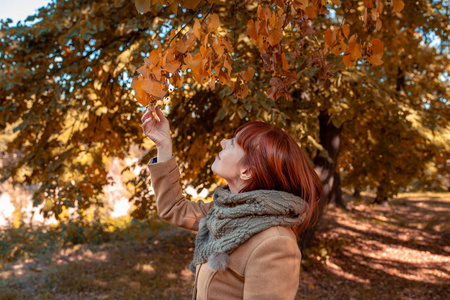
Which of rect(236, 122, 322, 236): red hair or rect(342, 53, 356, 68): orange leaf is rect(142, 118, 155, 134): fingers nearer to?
rect(236, 122, 322, 236): red hair

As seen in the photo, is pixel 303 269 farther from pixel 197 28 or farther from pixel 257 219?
pixel 197 28

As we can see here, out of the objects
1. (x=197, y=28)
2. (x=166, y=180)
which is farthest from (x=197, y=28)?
(x=166, y=180)

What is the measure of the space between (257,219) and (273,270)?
17cm

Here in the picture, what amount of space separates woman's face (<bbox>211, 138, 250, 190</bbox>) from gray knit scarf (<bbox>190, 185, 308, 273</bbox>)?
85 millimetres

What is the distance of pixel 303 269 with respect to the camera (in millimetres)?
6594

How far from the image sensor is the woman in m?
1.21

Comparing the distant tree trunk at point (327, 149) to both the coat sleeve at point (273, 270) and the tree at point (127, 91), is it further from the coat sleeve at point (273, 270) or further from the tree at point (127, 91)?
the coat sleeve at point (273, 270)

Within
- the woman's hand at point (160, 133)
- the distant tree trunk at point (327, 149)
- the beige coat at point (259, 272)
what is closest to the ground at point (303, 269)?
the distant tree trunk at point (327, 149)

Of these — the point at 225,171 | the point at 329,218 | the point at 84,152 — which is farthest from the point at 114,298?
the point at 329,218

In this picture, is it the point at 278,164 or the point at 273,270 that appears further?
the point at 278,164

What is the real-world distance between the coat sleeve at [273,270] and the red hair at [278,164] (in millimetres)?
190

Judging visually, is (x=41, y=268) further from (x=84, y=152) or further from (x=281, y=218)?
(x=281, y=218)

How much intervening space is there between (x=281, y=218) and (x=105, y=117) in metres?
3.65

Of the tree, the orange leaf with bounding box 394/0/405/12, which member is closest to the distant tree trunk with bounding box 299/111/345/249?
the tree
